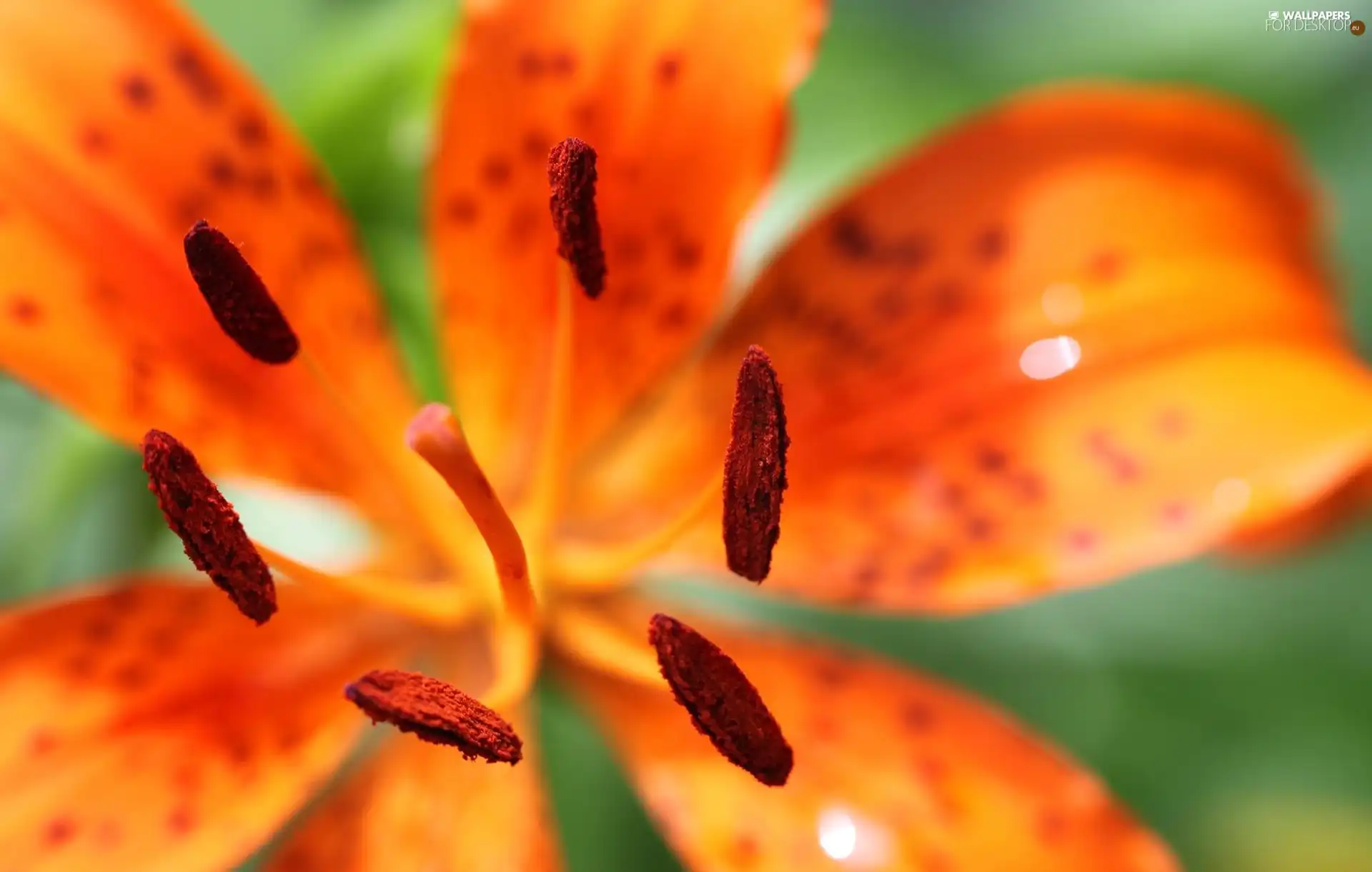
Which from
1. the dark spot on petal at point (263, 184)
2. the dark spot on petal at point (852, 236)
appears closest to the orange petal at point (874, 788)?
the dark spot on petal at point (852, 236)

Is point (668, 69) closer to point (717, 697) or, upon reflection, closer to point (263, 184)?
point (263, 184)

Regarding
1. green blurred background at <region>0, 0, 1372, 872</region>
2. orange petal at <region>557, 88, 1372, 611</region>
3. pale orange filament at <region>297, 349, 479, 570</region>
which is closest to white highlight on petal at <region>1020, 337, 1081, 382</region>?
orange petal at <region>557, 88, 1372, 611</region>

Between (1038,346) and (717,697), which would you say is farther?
(1038,346)

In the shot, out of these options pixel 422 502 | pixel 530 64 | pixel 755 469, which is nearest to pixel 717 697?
pixel 755 469

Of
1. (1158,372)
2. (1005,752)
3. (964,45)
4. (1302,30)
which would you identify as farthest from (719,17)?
(1302,30)

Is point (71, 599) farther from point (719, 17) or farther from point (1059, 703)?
point (1059, 703)

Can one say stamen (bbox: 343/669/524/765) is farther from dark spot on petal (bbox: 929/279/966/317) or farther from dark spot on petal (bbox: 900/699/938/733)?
dark spot on petal (bbox: 929/279/966/317)
